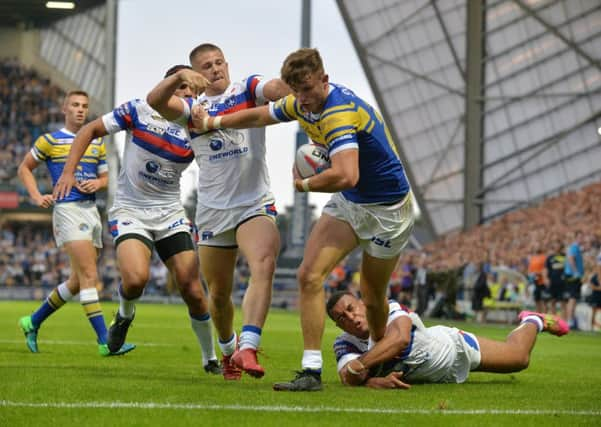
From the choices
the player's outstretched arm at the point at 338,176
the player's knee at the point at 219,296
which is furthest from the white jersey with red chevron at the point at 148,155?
the player's outstretched arm at the point at 338,176

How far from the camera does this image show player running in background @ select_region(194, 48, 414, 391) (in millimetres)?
6602

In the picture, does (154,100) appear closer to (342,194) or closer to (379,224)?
(342,194)

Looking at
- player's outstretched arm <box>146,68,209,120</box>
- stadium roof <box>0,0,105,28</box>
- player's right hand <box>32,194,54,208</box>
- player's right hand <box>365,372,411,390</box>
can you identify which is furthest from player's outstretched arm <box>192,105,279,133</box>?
stadium roof <box>0,0,105,28</box>

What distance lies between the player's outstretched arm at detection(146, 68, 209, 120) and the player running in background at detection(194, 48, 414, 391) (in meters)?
0.33

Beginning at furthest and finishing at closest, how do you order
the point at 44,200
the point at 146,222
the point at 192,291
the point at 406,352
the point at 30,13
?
the point at 30,13 → the point at 44,200 → the point at 146,222 → the point at 192,291 → the point at 406,352

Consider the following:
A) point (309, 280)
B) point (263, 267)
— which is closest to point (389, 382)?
point (309, 280)

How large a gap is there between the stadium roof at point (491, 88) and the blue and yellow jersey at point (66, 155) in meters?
32.6

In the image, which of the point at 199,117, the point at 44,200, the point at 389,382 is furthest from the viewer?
the point at 44,200

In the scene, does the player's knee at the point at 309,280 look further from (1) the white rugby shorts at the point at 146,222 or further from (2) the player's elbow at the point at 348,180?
(1) the white rugby shorts at the point at 146,222

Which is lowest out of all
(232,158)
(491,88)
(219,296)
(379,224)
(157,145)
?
(219,296)

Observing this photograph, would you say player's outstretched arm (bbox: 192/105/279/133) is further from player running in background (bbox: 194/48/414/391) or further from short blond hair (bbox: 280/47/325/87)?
short blond hair (bbox: 280/47/325/87)

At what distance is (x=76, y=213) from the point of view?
10.8m

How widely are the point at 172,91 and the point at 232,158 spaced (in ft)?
2.32

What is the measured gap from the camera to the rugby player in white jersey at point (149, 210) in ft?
28.3
